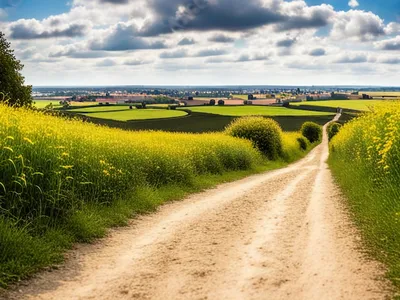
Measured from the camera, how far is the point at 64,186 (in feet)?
35.8

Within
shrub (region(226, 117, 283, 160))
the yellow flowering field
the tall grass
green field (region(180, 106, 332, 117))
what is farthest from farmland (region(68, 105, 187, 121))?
the tall grass

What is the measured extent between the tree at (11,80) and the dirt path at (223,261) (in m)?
18.7

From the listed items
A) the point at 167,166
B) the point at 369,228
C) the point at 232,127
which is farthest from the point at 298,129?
the point at 369,228

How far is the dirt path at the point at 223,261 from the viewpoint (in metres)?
6.88

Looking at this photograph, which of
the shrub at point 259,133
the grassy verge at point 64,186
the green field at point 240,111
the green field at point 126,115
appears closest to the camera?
the grassy verge at point 64,186

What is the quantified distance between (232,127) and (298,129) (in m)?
49.6

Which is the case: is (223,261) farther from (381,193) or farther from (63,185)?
(381,193)

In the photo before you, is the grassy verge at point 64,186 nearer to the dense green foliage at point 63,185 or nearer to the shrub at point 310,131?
the dense green foliage at point 63,185

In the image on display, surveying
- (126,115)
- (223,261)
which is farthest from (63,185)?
(126,115)

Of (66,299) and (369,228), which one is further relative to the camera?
(369,228)

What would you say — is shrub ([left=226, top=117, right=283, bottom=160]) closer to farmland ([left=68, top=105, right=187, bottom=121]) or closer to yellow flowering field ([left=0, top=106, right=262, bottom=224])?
yellow flowering field ([left=0, top=106, right=262, bottom=224])

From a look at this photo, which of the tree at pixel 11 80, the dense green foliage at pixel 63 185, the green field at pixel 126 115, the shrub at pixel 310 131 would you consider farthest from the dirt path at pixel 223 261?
the shrub at pixel 310 131

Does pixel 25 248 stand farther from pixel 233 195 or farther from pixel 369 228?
pixel 233 195

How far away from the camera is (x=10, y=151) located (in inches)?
380
